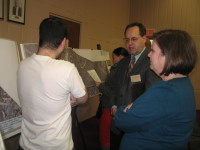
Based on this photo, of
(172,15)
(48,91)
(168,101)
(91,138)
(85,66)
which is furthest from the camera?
(172,15)

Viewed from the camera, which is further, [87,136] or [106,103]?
[87,136]

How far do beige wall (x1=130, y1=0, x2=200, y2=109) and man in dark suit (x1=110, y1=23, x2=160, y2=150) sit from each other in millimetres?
4281

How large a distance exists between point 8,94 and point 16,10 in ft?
5.74

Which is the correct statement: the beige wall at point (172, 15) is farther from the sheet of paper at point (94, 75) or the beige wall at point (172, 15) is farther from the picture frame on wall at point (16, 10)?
the picture frame on wall at point (16, 10)

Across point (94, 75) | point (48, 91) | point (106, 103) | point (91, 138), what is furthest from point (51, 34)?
point (91, 138)

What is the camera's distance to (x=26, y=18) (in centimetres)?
298

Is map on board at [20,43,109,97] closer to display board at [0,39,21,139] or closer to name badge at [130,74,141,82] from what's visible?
display board at [0,39,21,139]

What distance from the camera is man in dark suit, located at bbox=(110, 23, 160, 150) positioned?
164 cm

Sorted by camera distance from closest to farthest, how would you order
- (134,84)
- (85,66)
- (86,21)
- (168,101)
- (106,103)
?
(168,101)
(134,84)
(106,103)
(85,66)
(86,21)

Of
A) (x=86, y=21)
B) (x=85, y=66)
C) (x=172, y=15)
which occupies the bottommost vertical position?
(x=85, y=66)

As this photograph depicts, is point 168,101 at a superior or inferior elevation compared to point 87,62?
inferior

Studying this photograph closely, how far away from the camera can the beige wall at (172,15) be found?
5.79m

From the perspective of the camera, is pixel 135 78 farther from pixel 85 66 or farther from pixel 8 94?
pixel 8 94

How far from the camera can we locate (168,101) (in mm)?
914
